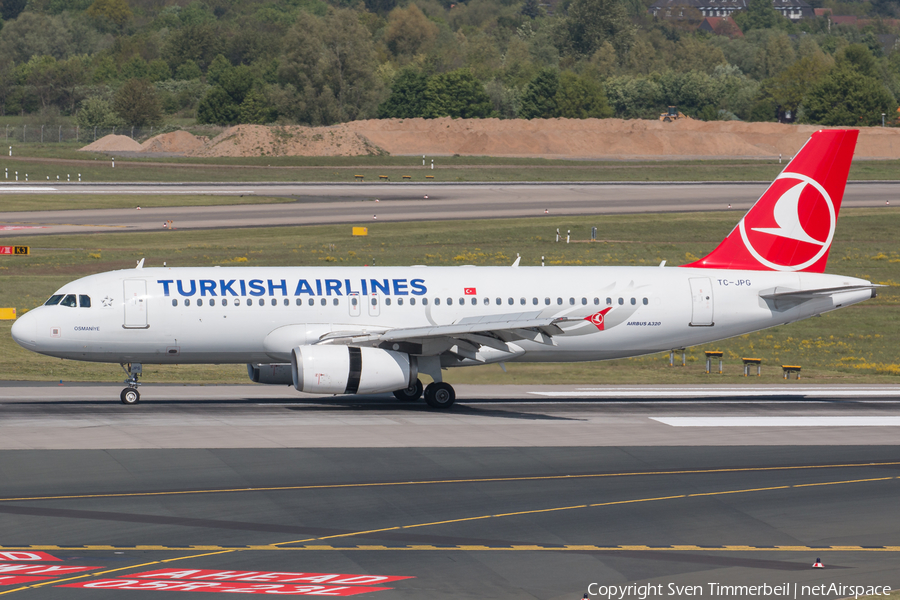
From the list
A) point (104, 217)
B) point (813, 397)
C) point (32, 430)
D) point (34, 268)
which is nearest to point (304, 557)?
point (32, 430)

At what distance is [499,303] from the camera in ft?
127

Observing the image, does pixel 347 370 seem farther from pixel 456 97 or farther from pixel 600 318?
pixel 456 97

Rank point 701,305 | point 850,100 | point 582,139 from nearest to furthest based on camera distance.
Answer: point 701,305 → point 582,139 → point 850,100

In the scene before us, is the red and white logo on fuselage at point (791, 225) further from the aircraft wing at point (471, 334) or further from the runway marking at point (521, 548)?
the runway marking at point (521, 548)

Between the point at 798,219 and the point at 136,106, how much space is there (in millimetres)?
139213

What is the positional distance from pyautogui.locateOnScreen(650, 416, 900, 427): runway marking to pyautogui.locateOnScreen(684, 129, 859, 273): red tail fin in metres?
6.91

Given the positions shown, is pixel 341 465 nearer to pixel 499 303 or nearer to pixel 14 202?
pixel 499 303

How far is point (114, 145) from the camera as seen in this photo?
492ft

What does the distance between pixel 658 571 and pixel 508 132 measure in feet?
477

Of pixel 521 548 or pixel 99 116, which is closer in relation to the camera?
pixel 521 548

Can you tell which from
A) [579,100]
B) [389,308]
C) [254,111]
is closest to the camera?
[389,308]

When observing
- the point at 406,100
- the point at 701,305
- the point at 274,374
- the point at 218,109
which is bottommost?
the point at 274,374

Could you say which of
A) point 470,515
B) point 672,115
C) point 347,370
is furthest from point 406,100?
point 470,515

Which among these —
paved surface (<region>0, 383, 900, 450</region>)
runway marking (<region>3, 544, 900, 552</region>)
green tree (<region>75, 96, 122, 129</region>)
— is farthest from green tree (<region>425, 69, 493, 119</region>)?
runway marking (<region>3, 544, 900, 552</region>)
